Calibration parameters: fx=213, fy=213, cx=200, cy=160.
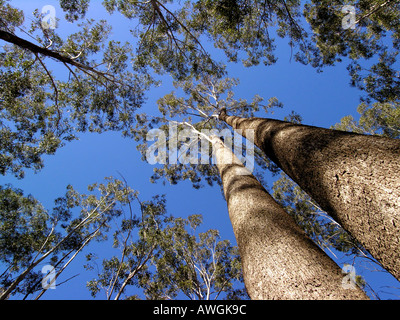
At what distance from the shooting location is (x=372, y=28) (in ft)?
29.5

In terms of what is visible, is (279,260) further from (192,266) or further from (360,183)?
(192,266)

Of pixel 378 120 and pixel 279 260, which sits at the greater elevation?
pixel 378 120

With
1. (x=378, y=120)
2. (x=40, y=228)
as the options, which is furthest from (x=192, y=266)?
(x=378, y=120)

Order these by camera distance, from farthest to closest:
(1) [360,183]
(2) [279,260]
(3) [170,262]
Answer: (3) [170,262] < (2) [279,260] < (1) [360,183]

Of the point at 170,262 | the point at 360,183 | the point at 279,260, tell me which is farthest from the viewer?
the point at 170,262

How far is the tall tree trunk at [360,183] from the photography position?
100 centimetres

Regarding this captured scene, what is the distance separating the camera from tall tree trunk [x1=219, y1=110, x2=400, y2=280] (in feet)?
3.30

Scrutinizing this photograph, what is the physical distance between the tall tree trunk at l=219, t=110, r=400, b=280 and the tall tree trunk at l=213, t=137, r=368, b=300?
10.4 inches

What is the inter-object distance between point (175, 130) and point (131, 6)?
5557 mm

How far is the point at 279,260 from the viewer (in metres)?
1.35

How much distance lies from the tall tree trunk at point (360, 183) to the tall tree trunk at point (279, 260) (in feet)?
0.87

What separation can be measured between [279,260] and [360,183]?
0.66 meters

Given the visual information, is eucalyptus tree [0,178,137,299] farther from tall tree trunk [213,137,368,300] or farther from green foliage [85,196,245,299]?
tall tree trunk [213,137,368,300]

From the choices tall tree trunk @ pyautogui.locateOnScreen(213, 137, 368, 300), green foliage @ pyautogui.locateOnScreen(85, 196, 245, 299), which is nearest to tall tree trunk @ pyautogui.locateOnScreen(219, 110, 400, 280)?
tall tree trunk @ pyautogui.locateOnScreen(213, 137, 368, 300)
